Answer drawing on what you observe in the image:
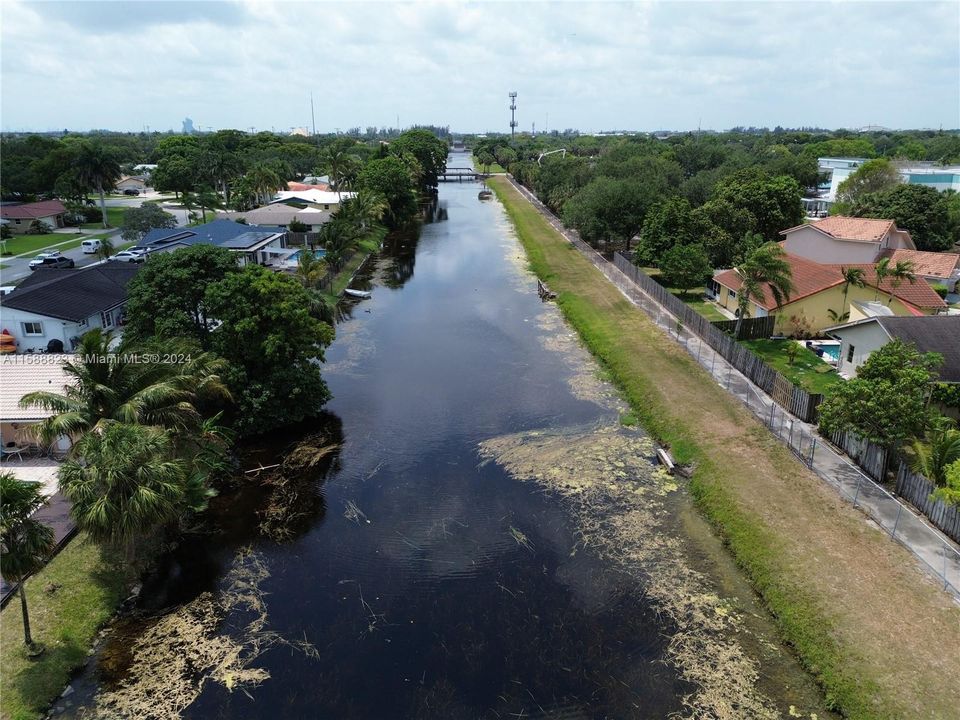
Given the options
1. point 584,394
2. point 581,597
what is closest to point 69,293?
point 584,394

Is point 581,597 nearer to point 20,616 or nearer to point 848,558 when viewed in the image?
point 848,558

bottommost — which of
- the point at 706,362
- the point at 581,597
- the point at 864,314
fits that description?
the point at 581,597

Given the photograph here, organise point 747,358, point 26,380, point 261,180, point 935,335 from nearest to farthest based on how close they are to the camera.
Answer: point 26,380, point 935,335, point 747,358, point 261,180

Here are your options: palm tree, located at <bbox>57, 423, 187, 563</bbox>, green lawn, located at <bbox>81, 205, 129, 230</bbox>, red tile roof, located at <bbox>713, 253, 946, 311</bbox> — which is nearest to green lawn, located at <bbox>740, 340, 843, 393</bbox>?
red tile roof, located at <bbox>713, 253, 946, 311</bbox>

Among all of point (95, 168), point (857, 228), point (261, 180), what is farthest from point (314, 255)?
point (857, 228)

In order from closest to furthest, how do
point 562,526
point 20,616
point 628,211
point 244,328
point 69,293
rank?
point 20,616, point 562,526, point 244,328, point 69,293, point 628,211

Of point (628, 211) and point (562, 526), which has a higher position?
point (628, 211)

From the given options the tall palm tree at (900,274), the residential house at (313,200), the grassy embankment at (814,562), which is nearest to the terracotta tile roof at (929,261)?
the tall palm tree at (900,274)

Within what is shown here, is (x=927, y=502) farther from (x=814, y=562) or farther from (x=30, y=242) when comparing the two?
(x=30, y=242)
